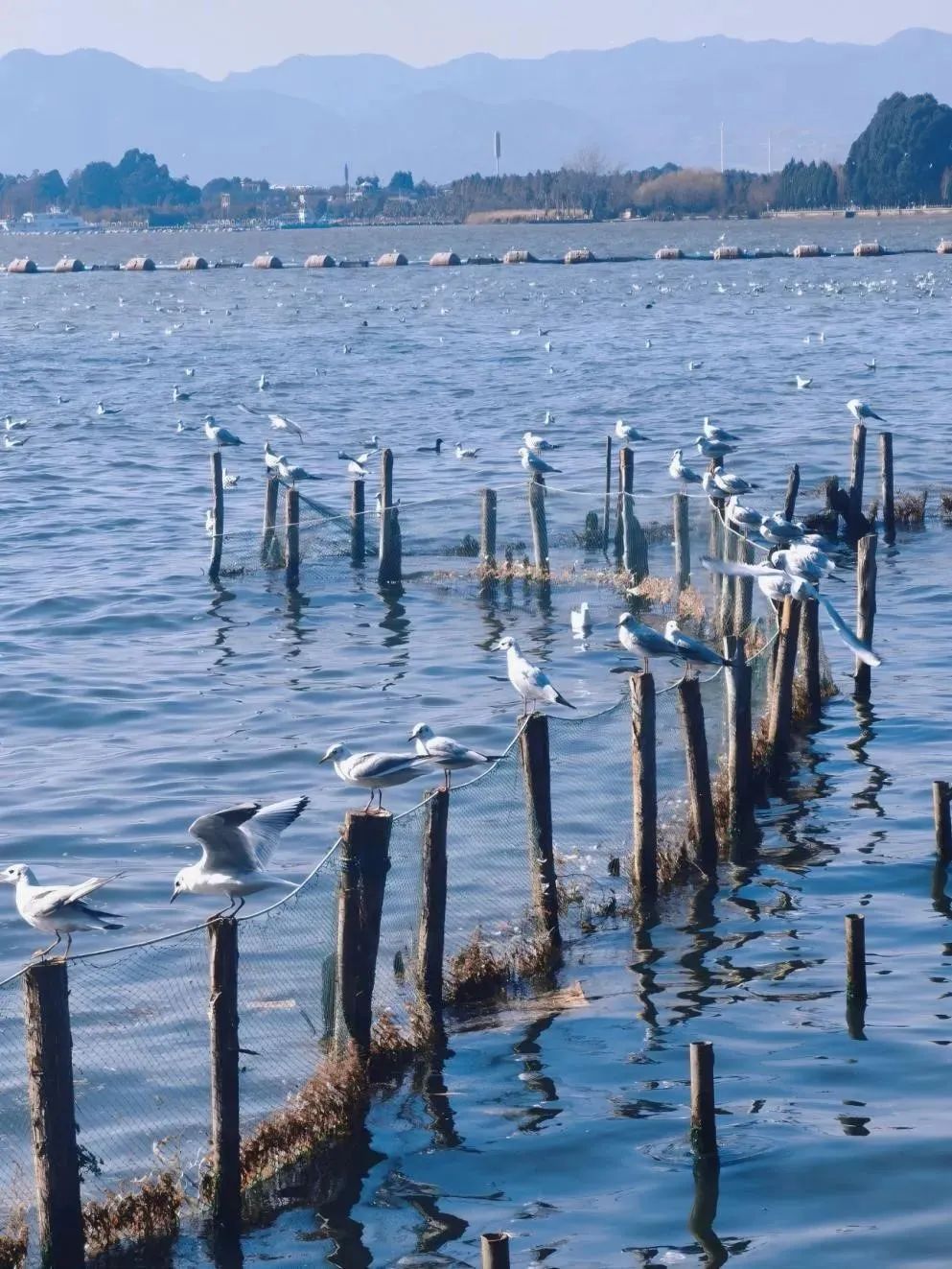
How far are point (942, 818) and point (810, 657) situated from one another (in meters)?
3.82

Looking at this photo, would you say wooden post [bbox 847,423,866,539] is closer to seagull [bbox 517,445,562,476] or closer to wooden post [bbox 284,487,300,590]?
seagull [bbox 517,445,562,476]

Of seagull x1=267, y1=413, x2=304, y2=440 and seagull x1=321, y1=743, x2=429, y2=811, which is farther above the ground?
seagull x1=267, y1=413, x2=304, y2=440

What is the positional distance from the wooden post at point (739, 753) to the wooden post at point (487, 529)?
351 inches

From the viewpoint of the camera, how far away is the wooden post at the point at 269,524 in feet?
77.9

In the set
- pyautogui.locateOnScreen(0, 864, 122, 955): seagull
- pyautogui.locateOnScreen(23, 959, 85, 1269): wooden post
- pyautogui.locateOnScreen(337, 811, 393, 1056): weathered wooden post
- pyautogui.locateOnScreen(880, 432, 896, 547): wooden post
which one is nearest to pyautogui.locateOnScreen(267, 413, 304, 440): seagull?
pyautogui.locateOnScreen(880, 432, 896, 547): wooden post

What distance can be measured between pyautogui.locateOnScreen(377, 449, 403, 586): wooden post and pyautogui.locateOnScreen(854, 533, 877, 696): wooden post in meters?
7.28

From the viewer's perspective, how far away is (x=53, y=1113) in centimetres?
792

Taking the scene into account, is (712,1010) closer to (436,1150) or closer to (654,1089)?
(654,1089)

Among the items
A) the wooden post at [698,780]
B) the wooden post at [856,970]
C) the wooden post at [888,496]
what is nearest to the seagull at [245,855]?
the wooden post at [856,970]

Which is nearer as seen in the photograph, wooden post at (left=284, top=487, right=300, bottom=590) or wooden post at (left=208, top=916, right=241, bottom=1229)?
wooden post at (left=208, top=916, right=241, bottom=1229)

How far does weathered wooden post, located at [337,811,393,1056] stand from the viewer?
973 centimetres

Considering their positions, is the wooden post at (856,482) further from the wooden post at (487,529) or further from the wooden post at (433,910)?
the wooden post at (433,910)

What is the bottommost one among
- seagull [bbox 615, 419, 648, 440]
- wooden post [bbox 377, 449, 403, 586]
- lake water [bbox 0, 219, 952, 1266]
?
lake water [bbox 0, 219, 952, 1266]

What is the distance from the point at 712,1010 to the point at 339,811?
15.3 feet
